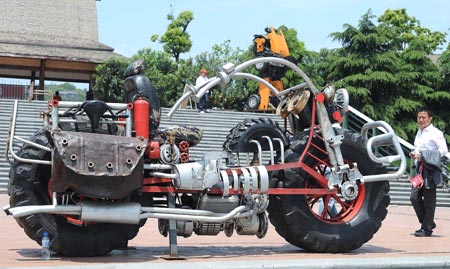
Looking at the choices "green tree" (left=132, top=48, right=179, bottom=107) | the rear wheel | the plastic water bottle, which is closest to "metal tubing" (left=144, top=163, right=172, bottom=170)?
the rear wheel

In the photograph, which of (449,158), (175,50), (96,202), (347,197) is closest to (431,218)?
(347,197)

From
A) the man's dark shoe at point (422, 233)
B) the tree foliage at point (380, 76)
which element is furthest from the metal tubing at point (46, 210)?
the tree foliage at point (380, 76)

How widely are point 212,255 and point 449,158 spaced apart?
40.5 feet

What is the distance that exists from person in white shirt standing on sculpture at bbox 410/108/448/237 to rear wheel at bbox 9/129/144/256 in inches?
195

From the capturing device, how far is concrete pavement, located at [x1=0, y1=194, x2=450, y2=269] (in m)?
6.97

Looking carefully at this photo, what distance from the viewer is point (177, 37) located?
169 feet

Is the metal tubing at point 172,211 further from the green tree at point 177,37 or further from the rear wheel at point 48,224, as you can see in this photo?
the green tree at point 177,37

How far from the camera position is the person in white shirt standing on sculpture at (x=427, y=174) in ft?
36.8

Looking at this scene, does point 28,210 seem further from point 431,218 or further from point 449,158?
point 449,158

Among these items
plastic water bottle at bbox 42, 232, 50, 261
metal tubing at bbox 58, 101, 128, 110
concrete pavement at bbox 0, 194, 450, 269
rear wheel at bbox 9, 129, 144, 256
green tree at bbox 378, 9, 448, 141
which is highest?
green tree at bbox 378, 9, 448, 141

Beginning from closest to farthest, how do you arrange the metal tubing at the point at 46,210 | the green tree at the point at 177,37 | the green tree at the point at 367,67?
the metal tubing at the point at 46,210, the green tree at the point at 367,67, the green tree at the point at 177,37

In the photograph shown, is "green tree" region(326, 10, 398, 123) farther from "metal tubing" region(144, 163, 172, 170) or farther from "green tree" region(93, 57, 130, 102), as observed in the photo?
"metal tubing" region(144, 163, 172, 170)

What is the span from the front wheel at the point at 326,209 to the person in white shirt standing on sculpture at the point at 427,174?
2368mm

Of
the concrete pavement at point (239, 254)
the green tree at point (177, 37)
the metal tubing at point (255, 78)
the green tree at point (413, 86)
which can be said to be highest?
the green tree at point (177, 37)
